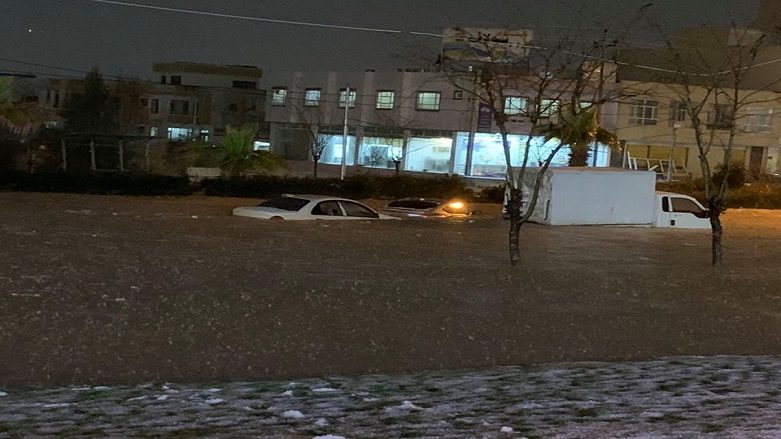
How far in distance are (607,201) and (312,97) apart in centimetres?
4210

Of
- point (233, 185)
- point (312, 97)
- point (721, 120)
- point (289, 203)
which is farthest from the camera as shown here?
point (312, 97)

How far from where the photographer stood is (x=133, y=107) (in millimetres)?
62438

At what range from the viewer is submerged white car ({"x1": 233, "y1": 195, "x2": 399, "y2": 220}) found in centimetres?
2080

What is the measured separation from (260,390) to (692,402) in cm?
317

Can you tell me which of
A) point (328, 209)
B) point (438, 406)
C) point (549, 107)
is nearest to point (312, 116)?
point (328, 209)

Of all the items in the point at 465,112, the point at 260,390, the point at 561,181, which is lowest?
the point at 260,390

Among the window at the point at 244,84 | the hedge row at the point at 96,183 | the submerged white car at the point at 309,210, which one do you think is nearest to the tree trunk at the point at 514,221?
the submerged white car at the point at 309,210

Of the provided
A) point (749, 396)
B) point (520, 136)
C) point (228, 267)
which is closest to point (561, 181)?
point (228, 267)

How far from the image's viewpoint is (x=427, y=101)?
192 feet

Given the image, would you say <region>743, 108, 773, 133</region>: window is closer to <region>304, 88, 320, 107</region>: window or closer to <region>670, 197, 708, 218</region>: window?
<region>304, 88, 320, 107</region>: window

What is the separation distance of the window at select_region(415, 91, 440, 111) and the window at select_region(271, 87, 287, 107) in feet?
38.7

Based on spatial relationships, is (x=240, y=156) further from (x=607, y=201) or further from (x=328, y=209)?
(x=607, y=201)

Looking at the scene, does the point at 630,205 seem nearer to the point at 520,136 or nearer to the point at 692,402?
the point at 692,402

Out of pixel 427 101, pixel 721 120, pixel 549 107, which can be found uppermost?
pixel 427 101
